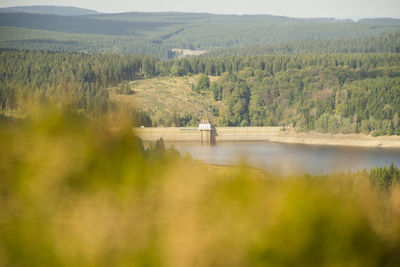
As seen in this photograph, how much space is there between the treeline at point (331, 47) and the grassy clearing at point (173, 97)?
2338 inches

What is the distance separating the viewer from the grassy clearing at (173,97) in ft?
306

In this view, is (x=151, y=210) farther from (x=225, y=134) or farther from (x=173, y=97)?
(x=173, y=97)

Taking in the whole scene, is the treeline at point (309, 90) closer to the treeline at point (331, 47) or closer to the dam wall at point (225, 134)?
the dam wall at point (225, 134)

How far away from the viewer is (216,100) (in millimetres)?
104000

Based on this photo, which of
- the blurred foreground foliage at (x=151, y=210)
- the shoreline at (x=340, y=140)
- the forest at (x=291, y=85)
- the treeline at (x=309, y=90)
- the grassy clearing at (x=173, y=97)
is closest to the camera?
the blurred foreground foliage at (x=151, y=210)

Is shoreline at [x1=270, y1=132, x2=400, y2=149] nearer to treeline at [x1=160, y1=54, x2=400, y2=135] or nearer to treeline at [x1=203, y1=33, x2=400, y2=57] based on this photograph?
treeline at [x1=160, y1=54, x2=400, y2=135]

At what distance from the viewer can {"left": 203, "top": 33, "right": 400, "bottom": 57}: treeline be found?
536 ft

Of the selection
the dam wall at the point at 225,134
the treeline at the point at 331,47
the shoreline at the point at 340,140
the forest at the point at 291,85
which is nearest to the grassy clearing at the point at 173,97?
the forest at the point at 291,85

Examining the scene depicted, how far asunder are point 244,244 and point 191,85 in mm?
108761

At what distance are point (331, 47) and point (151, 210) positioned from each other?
171025 mm

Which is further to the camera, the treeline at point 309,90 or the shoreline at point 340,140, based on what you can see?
the treeline at point 309,90

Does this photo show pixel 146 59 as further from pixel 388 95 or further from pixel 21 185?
pixel 21 185

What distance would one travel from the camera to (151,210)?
283 cm

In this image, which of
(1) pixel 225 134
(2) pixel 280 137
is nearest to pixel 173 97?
(1) pixel 225 134
